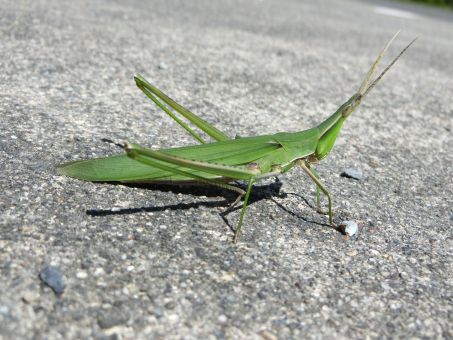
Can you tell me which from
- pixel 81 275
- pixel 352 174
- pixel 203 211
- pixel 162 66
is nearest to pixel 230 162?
pixel 203 211

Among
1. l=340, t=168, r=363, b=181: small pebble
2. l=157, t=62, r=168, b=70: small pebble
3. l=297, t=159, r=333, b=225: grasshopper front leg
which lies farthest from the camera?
l=157, t=62, r=168, b=70: small pebble

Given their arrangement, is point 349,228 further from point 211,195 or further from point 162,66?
point 162,66

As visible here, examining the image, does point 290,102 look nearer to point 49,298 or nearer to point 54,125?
point 54,125

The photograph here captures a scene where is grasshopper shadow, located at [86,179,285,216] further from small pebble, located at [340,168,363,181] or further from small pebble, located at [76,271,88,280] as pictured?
small pebble, located at [340,168,363,181]

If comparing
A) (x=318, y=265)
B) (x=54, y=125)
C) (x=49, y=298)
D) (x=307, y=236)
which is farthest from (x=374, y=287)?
(x=54, y=125)

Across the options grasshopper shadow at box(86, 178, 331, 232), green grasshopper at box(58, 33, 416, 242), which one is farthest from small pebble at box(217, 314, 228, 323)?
grasshopper shadow at box(86, 178, 331, 232)

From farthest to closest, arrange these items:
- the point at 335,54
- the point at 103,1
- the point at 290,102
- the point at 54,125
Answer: the point at 103,1
the point at 335,54
the point at 290,102
the point at 54,125
